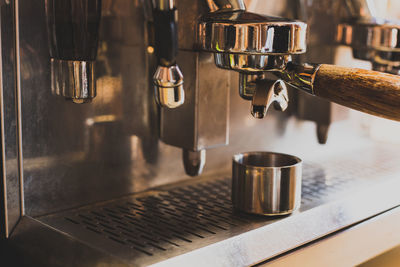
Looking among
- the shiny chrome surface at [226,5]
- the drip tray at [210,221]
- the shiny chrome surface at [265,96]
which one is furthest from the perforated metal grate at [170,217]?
the shiny chrome surface at [226,5]

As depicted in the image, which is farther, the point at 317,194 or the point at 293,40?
the point at 317,194

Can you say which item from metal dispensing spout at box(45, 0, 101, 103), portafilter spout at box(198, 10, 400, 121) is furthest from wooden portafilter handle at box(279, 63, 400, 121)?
metal dispensing spout at box(45, 0, 101, 103)

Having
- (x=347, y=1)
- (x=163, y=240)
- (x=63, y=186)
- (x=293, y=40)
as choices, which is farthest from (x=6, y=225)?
(x=347, y=1)

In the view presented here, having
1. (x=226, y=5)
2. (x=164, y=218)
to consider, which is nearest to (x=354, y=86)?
(x=226, y=5)

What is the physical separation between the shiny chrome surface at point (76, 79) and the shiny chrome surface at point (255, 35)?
0.13m

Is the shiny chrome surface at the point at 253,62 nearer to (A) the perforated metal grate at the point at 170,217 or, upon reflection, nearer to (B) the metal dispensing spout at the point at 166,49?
(B) the metal dispensing spout at the point at 166,49

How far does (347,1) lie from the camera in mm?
952

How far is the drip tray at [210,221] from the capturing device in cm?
58

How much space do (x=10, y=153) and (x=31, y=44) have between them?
13cm

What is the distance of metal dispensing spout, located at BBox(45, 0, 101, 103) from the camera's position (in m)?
0.57

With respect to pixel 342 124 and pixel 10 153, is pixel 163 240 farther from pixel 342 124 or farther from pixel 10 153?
pixel 342 124

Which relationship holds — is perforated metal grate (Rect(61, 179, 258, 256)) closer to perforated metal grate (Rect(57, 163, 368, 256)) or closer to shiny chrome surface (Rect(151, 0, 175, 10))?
perforated metal grate (Rect(57, 163, 368, 256))

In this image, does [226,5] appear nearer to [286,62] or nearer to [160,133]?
[286,62]

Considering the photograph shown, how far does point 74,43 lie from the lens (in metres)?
0.58
